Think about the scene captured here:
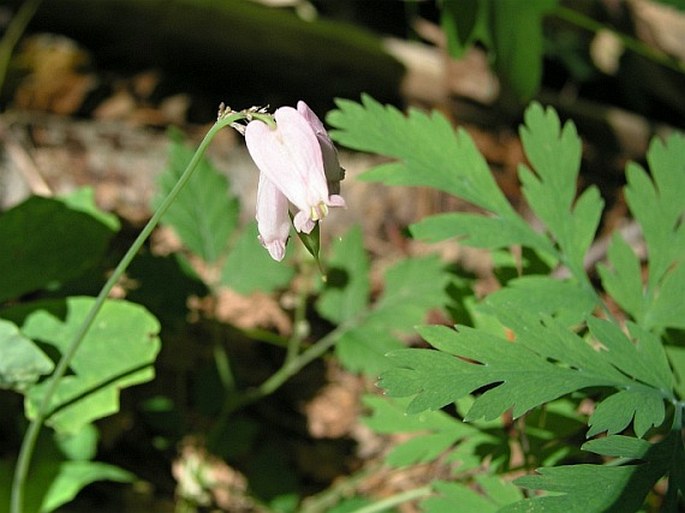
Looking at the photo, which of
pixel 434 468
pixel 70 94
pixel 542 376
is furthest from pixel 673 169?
pixel 70 94

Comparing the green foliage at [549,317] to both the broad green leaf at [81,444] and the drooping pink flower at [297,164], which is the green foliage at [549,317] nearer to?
the drooping pink flower at [297,164]

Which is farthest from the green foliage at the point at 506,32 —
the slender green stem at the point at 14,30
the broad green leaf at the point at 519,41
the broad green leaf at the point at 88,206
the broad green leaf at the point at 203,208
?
the slender green stem at the point at 14,30

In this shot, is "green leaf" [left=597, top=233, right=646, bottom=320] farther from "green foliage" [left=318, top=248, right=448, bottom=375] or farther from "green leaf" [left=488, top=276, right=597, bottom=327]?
"green foliage" [left=318, top=248, right=448, bottom=375]

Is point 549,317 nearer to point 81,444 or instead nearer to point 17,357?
point 17,357

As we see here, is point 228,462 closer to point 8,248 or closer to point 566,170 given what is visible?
point 8,248

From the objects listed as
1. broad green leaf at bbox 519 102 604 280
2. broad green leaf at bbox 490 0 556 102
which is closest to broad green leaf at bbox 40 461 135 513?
broad green leaf at bbox 519 102 604 280

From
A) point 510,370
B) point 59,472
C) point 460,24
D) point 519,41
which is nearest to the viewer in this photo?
point 510,370

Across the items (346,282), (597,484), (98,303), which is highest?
(597,484)

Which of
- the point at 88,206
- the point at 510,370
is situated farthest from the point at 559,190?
the point at 88,206
